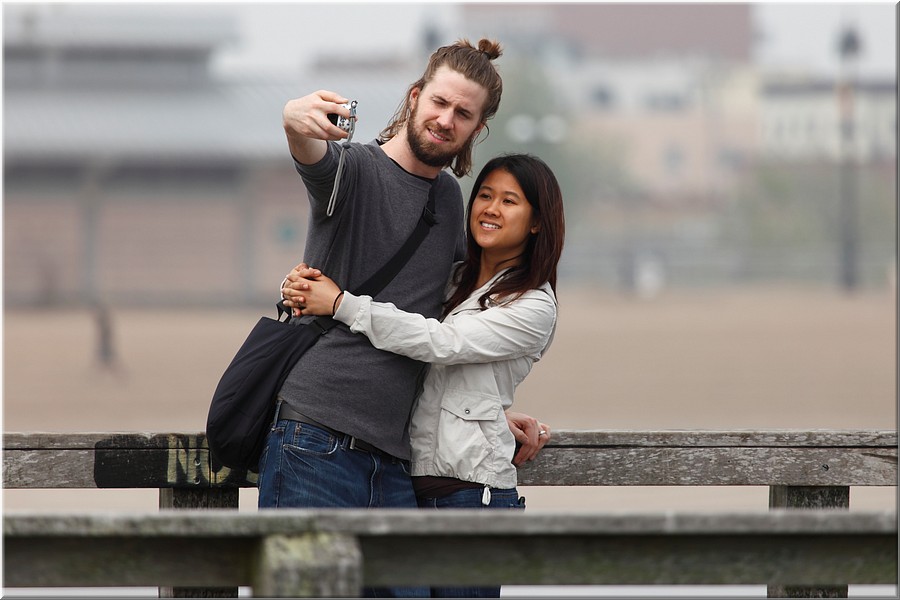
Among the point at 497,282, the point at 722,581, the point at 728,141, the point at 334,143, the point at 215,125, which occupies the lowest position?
the point at 722,581

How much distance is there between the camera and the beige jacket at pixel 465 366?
2.73 m

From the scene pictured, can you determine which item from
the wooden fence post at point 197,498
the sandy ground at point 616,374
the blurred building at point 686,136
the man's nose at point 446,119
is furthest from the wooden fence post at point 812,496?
the blurred building at point 686,136

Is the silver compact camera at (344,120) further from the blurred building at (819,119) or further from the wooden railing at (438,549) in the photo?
the blurred building at (819,119)

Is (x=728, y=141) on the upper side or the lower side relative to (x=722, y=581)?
upper

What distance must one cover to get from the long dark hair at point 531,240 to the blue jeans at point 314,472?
1.49 feet

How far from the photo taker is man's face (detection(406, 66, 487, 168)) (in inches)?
111

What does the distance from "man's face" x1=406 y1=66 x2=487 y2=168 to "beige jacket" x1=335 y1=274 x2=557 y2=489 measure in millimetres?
347

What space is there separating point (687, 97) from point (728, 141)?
4595 millimetres

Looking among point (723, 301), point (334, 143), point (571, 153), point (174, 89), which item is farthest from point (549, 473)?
point (571, 153)

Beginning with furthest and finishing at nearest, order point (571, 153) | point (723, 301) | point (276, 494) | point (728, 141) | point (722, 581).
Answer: point (728, 141), point (571, 153), point (723, 301), point (276, 494), point (722, 581)

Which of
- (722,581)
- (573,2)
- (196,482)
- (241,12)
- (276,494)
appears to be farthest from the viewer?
(573,2)

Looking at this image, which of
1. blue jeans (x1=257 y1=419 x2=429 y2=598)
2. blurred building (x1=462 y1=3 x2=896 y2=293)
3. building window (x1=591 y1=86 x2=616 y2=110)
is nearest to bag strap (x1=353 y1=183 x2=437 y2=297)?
blue jeans (x1=257 y1=419 x2=429 y2=598)

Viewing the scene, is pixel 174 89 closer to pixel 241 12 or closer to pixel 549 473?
pixel 241 12

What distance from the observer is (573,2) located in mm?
106938
